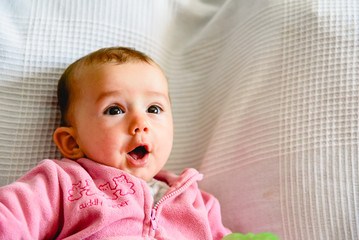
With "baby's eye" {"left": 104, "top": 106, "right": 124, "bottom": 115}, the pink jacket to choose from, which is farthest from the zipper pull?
"baby's eye" {"left": 104, "top": 106, "right": 124, "bottom": 115}

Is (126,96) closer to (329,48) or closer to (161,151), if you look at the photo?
(161,151)

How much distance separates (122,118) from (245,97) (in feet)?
1.24

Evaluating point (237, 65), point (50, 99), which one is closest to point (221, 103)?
point (237, 65)

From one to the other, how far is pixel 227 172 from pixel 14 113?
622mm

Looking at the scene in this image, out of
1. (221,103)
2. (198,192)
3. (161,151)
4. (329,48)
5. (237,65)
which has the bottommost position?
(198,192)

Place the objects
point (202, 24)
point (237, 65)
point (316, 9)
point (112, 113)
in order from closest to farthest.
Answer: point (112, 113), point (316, 9), point (237, 65), point (202, 24)

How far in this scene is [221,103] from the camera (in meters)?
1.29

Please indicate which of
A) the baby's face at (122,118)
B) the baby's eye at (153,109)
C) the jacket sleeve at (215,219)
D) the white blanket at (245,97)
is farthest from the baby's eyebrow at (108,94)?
the jacket sleeve at (215,219)

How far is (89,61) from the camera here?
3.66 ft

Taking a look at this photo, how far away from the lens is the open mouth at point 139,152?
107cm

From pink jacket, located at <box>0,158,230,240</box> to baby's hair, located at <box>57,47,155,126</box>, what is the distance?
0.17 metres

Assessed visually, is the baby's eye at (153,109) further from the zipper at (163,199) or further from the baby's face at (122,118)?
the zipper at (163,199)

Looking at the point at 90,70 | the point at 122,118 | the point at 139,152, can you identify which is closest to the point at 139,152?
the point at 139,152

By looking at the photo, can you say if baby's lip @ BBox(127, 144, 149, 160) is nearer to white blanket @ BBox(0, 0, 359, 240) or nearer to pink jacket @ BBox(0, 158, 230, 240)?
pink jacket @ BBox(0, 158, 230, 240)
